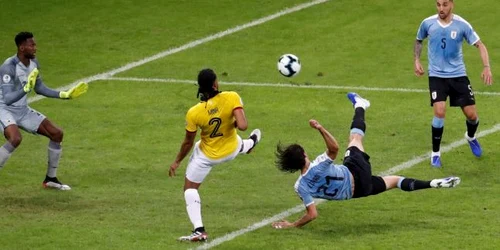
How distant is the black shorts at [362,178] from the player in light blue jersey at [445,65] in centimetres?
308

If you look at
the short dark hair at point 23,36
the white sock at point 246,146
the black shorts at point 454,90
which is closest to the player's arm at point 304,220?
the white sock at point 246,146

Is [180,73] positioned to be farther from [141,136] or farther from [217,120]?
[217,120]

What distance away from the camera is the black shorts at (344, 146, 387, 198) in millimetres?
17625

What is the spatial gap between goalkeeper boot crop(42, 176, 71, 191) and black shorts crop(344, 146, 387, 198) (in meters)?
4.61

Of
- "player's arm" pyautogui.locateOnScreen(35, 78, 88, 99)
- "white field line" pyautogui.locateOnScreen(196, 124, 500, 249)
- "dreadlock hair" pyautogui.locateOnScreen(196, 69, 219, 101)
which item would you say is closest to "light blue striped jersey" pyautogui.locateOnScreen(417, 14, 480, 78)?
"white field line" pyautogui.locateOnScreen(196, 124, 500, 249)

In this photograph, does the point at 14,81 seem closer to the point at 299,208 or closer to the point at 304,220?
the point at 299,208

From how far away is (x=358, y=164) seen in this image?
17.8 meters

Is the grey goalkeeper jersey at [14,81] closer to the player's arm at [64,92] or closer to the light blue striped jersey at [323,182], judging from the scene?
the player's arm at [64,92]

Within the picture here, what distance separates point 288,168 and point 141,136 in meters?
6.93

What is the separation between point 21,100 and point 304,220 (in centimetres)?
517

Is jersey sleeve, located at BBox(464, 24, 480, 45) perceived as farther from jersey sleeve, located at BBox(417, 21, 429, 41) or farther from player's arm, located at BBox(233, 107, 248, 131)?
player's arm, located at BBox(233, 107, 248, 131)

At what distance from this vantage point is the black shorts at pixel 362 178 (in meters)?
17.6

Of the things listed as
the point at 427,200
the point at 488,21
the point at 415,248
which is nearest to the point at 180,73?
the point at 488,21

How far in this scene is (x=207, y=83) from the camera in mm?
17016
